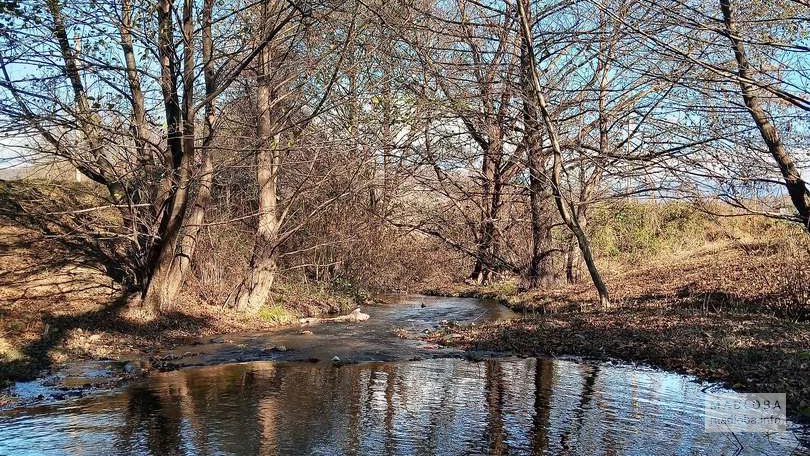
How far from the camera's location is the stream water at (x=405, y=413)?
19.9ft

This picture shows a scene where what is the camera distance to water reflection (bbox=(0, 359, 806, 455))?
6047mm

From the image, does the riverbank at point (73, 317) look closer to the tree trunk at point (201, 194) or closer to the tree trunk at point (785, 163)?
the tree trunk at point (201, 194)

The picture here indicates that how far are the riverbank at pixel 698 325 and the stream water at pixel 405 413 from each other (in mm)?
539

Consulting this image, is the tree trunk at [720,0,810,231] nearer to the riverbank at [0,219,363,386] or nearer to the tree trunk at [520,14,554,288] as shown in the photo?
the tree trunk at [520,14,554,288]

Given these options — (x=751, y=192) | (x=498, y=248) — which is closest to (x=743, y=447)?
(x=751, y=192)

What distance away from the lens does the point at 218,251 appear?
15648mm

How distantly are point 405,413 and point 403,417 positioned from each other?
0.18 metres

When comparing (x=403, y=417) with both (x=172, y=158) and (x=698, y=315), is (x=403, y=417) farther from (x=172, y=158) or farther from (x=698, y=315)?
(x=172, y=158)

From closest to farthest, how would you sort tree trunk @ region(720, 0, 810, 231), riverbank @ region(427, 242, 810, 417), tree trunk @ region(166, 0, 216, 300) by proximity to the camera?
riverbank @ region(427, 242, 810, 417) → tree trunk @ region(720, 0, 810, 231) → tree trunk @ region(166, 0, 216, 300)

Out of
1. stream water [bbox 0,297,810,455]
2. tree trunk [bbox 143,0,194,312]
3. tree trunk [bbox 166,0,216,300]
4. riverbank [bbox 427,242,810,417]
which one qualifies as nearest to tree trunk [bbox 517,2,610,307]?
riverbank [bbox 427,242,810,417]

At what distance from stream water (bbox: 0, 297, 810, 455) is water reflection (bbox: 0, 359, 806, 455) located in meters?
0.02

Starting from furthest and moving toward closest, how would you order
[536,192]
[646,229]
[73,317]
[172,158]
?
[646,229] < [536,192] < [172,158] < [73,317]

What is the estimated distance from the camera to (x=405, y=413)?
734 centimetres

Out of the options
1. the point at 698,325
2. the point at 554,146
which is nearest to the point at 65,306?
the point at 554,146
